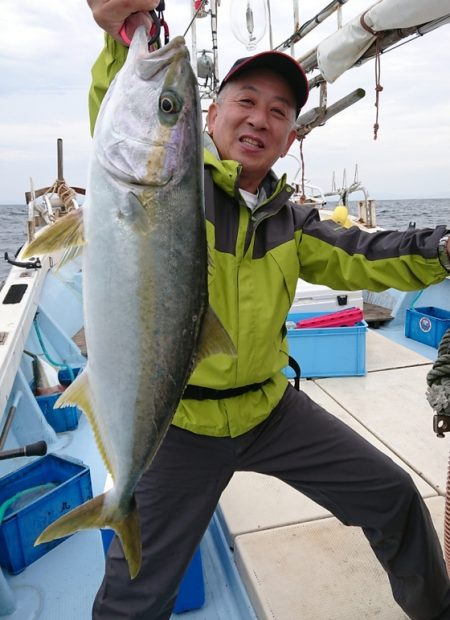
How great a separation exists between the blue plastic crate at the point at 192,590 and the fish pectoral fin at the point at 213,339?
1.42 metres

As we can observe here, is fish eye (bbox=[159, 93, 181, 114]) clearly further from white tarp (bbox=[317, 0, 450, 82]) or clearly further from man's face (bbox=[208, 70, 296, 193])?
white tarp (bbox=[317, 0, 450, 82])

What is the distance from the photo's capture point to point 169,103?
4.84 ft

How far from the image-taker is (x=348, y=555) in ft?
9.14

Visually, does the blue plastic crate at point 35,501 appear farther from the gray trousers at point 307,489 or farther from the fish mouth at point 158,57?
the fish mouth at point 158,57

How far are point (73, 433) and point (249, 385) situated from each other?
2.87 metres

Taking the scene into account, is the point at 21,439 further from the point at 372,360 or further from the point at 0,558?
the point at 372,360

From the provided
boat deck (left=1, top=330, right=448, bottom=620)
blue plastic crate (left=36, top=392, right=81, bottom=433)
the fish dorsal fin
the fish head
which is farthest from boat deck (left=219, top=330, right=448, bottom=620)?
the fish head

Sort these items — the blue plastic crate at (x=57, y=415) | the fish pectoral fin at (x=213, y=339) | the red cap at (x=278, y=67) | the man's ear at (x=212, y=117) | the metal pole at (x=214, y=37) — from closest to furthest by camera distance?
the fish pectoral fin at (x=213, y=339) < the red cap at (x=278, y=67) < the man's ear at (x=212, y=117) < the blue plastic crate at (x=57, y=415) < the metal pole at (x=214, y=37)

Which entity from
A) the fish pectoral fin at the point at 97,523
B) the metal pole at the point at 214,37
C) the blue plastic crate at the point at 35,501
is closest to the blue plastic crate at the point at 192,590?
the blue plastic crate at the point at 35,501

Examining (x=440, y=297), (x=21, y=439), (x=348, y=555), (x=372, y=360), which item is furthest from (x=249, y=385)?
(x=440, y=297)

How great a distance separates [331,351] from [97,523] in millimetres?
3843

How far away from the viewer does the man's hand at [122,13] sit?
1559 millimetres

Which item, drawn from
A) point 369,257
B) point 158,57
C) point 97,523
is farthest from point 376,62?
point 97,523

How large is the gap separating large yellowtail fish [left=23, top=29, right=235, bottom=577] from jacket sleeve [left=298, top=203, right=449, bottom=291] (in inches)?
36.8
